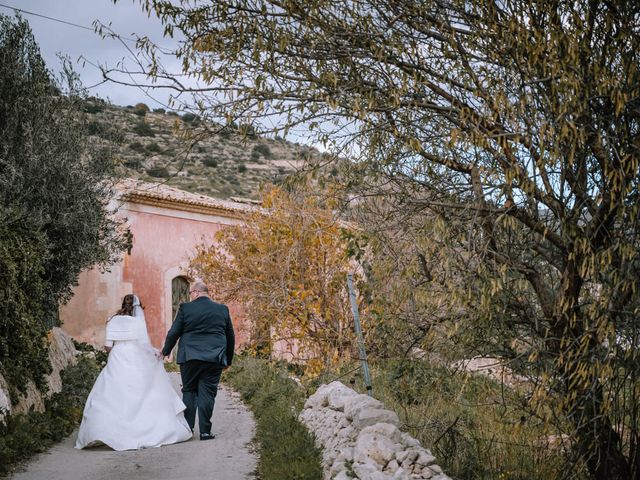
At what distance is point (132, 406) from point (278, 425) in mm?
1683

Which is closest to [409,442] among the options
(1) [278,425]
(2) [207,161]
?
(1) [278,425]

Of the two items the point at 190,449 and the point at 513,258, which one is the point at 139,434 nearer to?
the point at 190,449

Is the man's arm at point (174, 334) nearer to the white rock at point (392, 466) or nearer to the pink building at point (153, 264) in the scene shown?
the white rock at point (392, 466)

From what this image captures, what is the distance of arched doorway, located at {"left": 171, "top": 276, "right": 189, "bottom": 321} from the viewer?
24562 mm

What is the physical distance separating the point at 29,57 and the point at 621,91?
9.81 meters

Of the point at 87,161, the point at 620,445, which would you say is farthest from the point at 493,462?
the point at 87,161

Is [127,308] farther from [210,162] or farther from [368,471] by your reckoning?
[210,162]

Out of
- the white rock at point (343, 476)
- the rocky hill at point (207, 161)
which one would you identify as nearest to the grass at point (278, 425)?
the white rock at point (343, 476)

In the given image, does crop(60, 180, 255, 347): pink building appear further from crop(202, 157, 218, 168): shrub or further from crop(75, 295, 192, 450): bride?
crop(202, 157, 218, 168): shrub

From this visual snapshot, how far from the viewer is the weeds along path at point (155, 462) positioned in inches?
261

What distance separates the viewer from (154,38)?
19.6 ft

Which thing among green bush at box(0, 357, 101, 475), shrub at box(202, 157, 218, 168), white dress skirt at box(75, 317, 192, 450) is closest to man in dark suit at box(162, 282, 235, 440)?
white dress skirt at box(75, 317, 192, 450)

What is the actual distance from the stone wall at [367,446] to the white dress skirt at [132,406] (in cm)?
172

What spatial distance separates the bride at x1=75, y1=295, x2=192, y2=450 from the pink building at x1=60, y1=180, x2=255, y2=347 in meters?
13.1
